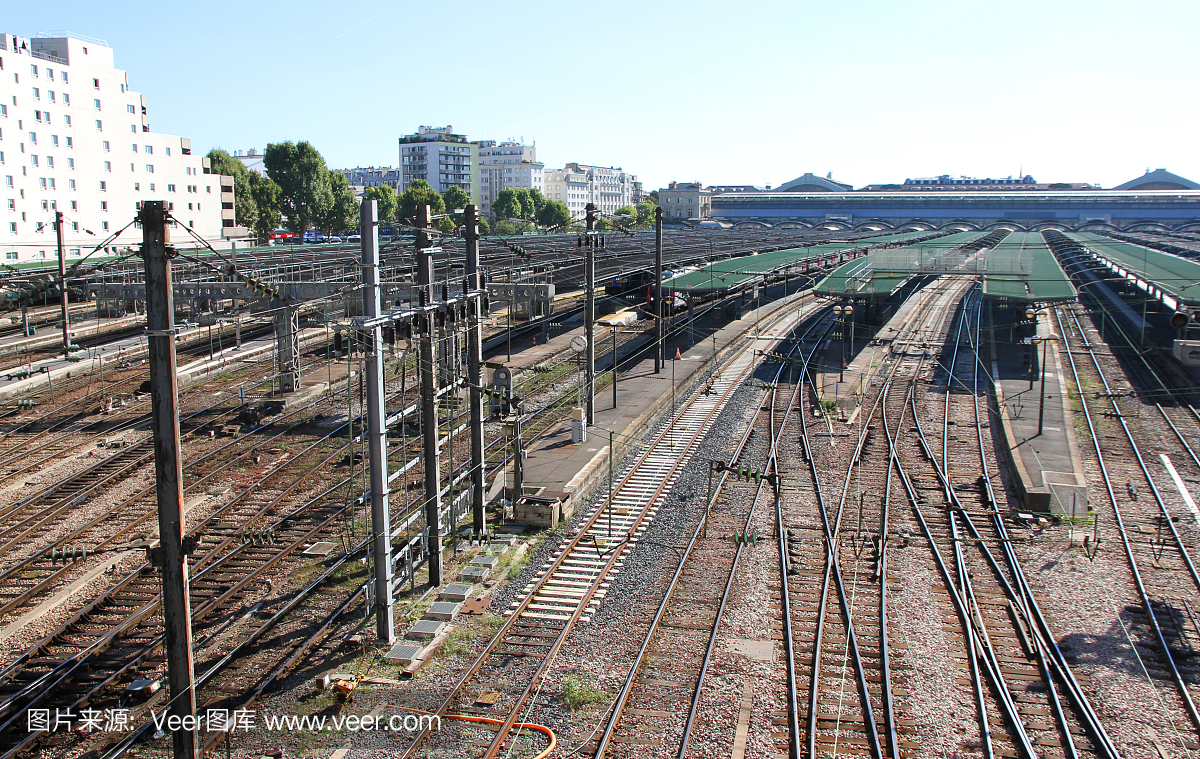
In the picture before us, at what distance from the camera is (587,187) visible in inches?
5517

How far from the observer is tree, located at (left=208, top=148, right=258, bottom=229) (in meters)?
69.1

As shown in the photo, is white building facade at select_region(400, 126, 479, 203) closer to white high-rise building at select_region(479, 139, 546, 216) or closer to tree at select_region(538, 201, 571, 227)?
white high-rise building at select_region(479, 139, 546, 216)

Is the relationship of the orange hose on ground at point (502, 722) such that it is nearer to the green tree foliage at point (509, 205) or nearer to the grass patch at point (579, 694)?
the grass patch at point (579, 694)

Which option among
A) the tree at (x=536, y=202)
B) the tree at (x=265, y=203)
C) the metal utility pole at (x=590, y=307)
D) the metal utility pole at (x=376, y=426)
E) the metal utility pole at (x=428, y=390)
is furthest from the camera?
the tree at (x=536, y=202)

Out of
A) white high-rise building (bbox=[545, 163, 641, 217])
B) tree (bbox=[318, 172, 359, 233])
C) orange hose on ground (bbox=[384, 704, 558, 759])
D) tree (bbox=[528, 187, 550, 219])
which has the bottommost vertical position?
orange hose on ground (bbox=[384, 704, 558, 759])

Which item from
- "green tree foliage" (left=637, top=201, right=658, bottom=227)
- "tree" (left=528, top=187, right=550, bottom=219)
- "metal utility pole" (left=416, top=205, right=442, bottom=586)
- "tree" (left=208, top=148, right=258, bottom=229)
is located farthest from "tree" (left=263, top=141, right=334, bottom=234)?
"metal utility pole" (left=416, top=205, right=442, bottom=586)

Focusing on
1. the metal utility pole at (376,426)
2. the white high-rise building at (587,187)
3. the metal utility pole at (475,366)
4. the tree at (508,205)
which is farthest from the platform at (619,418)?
the white high-rise building at (587,187)

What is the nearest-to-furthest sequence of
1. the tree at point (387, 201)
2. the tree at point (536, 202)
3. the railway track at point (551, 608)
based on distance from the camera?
the railway track at point (551, 608) → the tree at point (387, 201) → the tree at point (536, 202)

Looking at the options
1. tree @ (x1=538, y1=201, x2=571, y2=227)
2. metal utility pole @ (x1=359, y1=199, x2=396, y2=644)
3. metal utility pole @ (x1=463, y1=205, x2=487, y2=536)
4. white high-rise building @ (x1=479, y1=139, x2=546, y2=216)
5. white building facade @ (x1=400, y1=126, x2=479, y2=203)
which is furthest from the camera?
white high-rise building @ (x1=479, y1=139, x2=546, y2=216)

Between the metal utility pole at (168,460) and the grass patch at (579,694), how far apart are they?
3721mm

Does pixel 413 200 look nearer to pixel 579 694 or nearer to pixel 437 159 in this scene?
pixel 437 159

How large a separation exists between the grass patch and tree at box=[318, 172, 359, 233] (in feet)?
223

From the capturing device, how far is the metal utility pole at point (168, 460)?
6.61 m

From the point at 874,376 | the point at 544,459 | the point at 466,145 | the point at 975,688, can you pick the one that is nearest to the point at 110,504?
the point at 544,459
